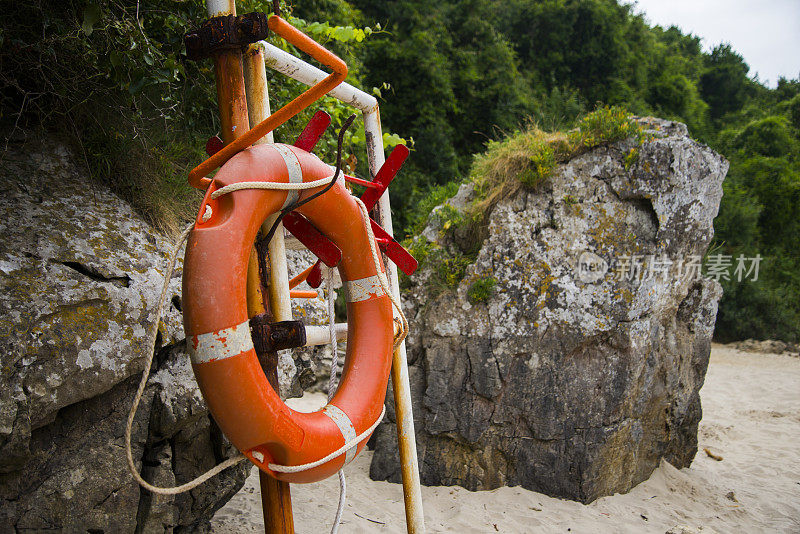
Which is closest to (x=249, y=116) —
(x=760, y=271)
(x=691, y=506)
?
(x=691, y=506)

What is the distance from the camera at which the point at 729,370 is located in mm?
6977

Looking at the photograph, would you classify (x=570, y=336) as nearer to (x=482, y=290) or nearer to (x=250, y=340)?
(x=482, y=290)

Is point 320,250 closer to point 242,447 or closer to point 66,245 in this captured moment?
point 242,447

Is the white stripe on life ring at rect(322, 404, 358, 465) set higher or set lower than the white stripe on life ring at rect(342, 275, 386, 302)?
lower

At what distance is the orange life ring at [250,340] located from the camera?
127cm

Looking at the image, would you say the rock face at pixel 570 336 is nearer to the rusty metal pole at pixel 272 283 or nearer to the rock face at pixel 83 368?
the rock face at pixel 83 368

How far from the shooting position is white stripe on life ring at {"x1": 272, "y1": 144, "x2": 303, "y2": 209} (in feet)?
4.97

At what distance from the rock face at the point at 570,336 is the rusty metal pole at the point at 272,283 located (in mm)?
1820

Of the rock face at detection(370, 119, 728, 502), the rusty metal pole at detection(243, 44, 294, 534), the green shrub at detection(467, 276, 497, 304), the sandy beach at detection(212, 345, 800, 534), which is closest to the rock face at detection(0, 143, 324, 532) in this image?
the rusty metal pole at detection(243, 44, 294, 534)

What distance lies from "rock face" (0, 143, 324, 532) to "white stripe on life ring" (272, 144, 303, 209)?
0.78m

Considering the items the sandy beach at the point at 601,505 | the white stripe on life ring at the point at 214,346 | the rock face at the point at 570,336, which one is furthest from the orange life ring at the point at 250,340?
the rock face at the point at 570,336

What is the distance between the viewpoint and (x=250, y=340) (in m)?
1.33

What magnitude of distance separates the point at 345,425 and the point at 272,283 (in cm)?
48

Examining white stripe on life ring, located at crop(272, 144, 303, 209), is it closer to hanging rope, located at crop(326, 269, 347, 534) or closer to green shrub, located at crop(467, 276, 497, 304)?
hanging rope, located at crop(326, 269, 347, 534)
